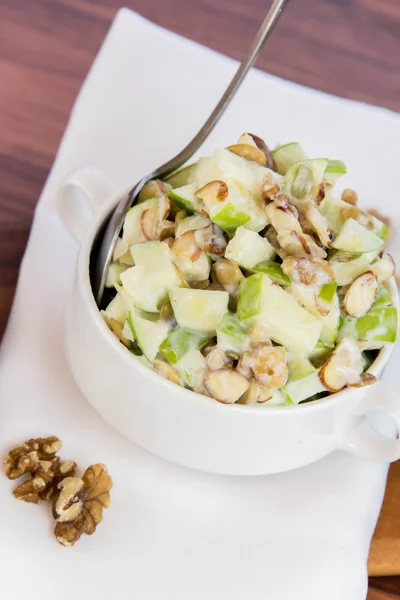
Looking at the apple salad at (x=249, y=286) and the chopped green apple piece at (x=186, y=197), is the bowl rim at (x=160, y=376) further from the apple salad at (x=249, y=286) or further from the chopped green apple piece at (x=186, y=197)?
the chopped green apple piece at (x=186, y=197)

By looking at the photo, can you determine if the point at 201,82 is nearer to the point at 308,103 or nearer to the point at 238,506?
the point at 308,103

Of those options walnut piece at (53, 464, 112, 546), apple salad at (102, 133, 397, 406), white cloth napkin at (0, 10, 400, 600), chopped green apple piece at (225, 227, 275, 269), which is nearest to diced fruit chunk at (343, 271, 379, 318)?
apple salad at (102, 133, 397, 406)

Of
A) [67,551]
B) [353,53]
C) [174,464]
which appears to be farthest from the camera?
[353,53]

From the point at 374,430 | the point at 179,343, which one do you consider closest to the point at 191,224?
the point at 179,343

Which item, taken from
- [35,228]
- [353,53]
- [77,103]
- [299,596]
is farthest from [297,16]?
[299,596]

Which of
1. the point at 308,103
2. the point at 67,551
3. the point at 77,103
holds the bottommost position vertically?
the point at 67,551

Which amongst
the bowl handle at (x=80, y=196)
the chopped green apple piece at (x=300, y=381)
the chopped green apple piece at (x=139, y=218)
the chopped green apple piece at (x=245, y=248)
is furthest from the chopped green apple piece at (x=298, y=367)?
the bowl handle at (x=80, y=196)

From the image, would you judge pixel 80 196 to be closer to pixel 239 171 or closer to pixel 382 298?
pixel 239 171
